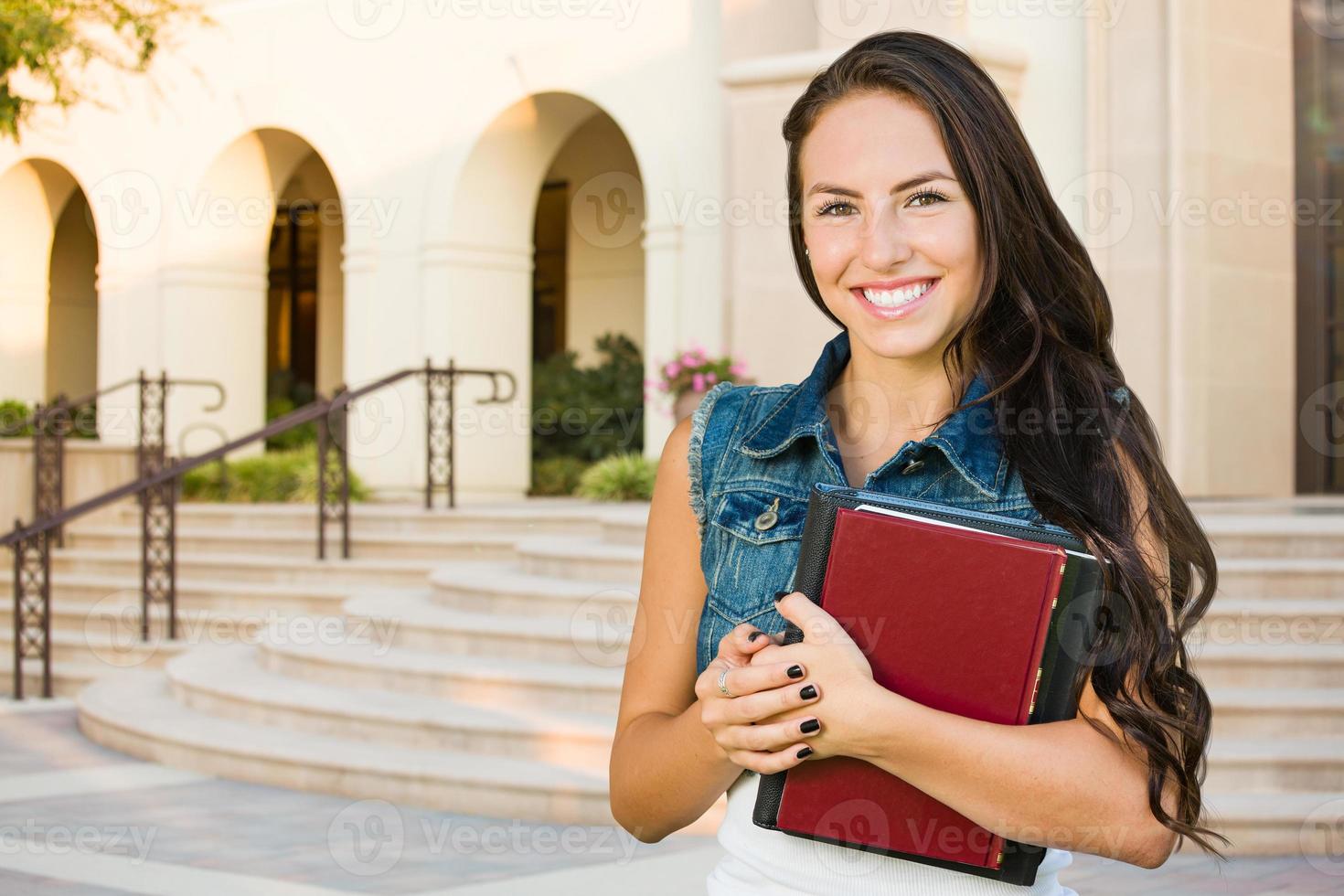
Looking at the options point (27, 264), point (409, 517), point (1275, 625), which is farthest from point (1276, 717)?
point (27, 264)

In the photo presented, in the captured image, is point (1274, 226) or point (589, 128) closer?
point (1274, 226)

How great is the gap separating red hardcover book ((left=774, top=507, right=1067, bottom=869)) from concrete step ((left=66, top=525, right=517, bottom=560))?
9.26 m

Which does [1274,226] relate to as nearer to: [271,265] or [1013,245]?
[1013,245]

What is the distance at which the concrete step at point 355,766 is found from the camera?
6.25m

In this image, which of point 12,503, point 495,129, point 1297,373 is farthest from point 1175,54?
point 12,503

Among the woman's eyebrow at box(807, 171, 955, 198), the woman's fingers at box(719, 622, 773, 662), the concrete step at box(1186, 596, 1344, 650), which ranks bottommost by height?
the concrete step at box(1186, 596, 1344, 650)

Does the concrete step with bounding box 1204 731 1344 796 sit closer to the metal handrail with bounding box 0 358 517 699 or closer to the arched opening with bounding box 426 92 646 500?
the metal handrail with bounding box 0 358 517 699

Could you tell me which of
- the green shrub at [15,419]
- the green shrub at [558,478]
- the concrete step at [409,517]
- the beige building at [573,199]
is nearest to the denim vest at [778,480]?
the concrete step at [409,517]

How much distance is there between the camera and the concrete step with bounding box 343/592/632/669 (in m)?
7.32

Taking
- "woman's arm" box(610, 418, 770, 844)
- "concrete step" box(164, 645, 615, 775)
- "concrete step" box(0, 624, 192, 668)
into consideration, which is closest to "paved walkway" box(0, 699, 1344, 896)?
"concrete step" box(164, 645, 615, 775)

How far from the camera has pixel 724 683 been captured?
5.28 ft

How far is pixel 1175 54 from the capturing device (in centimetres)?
1055

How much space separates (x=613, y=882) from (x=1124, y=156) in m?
7.50

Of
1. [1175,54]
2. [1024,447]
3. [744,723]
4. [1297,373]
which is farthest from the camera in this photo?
[1297,373]
